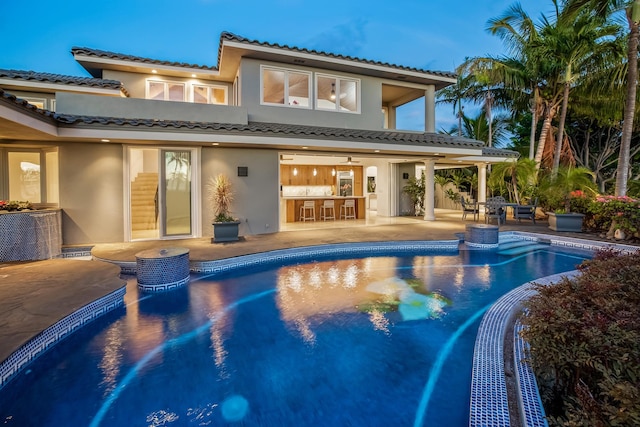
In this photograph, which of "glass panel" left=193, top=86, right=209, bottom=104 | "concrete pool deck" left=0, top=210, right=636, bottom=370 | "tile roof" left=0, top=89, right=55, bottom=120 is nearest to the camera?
"concrete pool deck" left=0, top=210, right=636, bottom=370

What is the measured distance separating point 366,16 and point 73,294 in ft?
374

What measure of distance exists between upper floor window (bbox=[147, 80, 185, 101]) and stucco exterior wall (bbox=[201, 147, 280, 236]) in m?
3.87

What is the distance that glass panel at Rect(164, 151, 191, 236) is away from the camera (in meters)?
10.1

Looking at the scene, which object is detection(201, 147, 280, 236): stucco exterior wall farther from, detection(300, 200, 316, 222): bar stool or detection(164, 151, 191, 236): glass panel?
detection(300, 200, 316, 222): bar stool

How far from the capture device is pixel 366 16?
101000 mm

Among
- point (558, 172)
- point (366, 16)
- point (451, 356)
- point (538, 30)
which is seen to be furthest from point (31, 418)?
point (366, 16)

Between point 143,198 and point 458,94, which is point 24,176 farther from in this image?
point 458,94

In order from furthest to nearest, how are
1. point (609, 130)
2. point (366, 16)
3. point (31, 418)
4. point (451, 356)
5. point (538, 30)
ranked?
1. point (366, 16)
2. point (609, 130)
3. point (538, 30)
4. point (451, 356)
5. point (31, 418)

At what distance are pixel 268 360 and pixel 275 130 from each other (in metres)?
7.27

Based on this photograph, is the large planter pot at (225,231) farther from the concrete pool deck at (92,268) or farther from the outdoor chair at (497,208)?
the outdoor chair at (497,208)

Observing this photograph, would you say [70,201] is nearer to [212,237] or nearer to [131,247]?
[131,247]

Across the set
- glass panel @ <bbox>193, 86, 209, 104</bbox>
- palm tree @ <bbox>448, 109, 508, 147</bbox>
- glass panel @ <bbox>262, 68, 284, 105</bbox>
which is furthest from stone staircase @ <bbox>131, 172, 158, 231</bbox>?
palm tree @ <bbox>448, 109, 508, 147</bbox>

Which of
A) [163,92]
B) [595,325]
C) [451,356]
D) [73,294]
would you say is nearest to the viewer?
[595,325]

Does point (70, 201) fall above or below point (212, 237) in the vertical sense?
above
